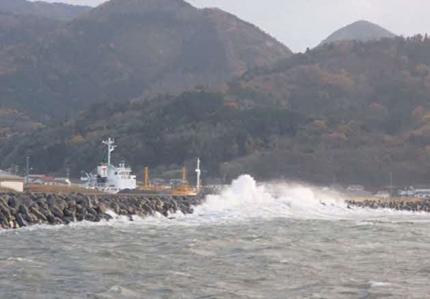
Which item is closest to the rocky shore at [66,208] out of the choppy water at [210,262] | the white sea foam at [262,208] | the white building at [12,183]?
the choppy water at [210,262]

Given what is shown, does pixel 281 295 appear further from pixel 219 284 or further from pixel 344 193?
pixel 344 193

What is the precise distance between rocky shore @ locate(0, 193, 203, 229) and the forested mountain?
8417cm

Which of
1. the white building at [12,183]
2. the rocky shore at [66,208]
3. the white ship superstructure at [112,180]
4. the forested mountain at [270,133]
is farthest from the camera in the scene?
the forested mountain at [270,133]

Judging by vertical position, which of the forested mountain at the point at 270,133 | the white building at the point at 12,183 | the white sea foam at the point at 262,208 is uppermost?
the forested mountain at the point at 270,133

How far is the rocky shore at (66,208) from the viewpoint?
32750 millimetres

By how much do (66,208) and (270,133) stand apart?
114 m

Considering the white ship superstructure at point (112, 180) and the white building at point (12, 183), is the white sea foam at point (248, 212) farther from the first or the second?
the white building at point (12, 183)

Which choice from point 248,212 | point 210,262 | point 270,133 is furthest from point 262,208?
point 270,133

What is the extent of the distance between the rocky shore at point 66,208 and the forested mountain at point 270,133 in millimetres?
84168

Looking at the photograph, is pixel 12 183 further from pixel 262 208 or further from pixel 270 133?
pixel 270 133

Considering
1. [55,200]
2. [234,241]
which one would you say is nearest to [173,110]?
[55,200]

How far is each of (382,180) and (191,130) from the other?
41.2 m

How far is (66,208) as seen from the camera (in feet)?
119

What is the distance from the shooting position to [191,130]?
152 metres
